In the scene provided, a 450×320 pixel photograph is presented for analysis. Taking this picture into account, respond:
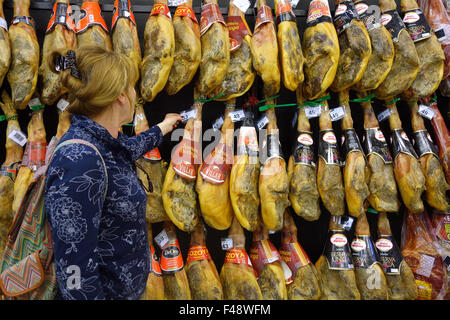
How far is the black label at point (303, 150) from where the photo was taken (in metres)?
2.36

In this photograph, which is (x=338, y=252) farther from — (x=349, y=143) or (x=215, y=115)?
(x=215, y=115)

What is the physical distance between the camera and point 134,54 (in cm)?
214

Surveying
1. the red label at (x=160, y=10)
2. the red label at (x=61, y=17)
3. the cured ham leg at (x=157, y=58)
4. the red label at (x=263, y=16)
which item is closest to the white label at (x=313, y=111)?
the red label at (x=263, y=16)

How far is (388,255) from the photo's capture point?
2490 mm

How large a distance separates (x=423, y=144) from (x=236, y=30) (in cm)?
156

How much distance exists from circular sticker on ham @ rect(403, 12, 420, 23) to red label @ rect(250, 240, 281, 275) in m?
1.86

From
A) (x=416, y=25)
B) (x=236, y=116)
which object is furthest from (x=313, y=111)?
(x=416, y=25)

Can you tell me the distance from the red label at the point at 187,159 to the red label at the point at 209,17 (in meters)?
0.72

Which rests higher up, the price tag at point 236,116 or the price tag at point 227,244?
the price tag at point 236,116

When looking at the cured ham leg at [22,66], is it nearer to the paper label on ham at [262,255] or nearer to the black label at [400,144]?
the paper label on ham at [262,255]

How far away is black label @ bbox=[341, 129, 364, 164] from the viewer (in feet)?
7.91

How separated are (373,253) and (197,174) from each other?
52.5 inches
